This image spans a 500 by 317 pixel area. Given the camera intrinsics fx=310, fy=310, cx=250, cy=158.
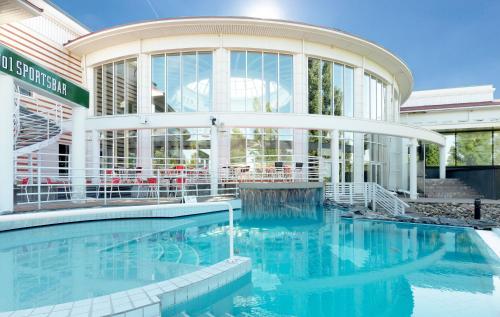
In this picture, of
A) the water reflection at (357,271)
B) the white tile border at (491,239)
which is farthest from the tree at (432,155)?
the white tile border at (491,239)

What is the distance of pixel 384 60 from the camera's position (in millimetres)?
19969

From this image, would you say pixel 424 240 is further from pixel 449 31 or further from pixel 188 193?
pixel 449 31

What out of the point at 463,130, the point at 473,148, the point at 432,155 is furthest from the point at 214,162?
the point at 473,148

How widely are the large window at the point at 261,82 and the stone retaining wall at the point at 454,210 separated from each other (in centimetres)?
823

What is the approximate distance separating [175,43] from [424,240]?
48.2 ft

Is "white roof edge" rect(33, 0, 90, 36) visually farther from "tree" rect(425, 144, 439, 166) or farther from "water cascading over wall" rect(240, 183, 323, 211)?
"tree" rect(425, 144, 439, 166)

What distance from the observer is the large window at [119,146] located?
56.4 ft

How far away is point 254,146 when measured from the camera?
16.4 meters

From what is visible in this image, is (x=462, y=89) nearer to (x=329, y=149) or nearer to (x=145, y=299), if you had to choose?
(x=329, y=149)

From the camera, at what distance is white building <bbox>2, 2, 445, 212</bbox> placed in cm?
1574

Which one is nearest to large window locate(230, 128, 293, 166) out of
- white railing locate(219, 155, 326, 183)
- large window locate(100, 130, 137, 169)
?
white railing locate(219, 155, 326, 183)

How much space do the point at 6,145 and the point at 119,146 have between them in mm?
9266

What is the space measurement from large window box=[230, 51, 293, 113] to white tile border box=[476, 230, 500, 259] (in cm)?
1047

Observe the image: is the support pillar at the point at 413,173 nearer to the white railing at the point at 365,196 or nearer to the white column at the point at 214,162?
the white railing at the point at 365,196
